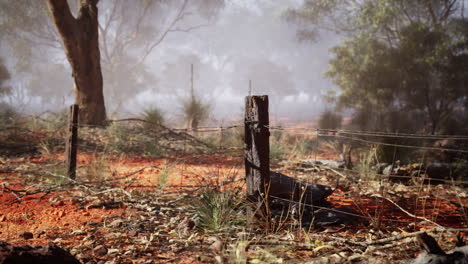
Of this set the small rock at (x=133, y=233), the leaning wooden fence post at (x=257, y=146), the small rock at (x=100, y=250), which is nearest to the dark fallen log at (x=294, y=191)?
the leaning wooden fence post at (x=257, y=146)

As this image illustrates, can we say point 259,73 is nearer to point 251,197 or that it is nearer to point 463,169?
point 463,169

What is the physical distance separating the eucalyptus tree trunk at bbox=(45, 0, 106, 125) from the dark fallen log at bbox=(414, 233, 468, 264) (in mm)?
7569

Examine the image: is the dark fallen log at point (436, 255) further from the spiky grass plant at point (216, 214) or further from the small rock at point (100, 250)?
the small rock at point (100, 250)

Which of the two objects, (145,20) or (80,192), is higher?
(145,20)

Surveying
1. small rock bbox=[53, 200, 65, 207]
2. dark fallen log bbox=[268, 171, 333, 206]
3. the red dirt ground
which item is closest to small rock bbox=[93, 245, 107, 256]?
the red dirt ground

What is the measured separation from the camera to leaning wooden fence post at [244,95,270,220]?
2.42 meters

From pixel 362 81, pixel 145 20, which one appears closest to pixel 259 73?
pixel 145 20

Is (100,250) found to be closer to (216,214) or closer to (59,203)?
(216,214)

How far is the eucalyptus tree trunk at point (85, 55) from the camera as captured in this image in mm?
7009

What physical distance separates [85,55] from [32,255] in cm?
718

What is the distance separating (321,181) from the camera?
4.66 m

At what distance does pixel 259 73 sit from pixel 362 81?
1348 inches

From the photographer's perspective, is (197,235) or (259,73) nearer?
(197,235)

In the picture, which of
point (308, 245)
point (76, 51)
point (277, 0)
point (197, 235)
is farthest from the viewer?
point (277, 0)
